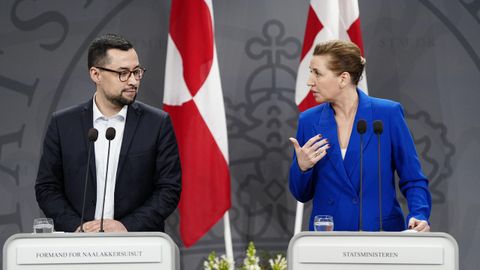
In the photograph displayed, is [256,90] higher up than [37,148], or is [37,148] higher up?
[256,90]

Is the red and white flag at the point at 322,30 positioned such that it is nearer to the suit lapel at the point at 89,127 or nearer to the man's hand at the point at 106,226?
the suit lapel at the point at 89,127

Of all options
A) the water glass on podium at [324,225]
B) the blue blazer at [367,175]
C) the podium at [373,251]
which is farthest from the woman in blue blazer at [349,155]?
the podium at [373,251]

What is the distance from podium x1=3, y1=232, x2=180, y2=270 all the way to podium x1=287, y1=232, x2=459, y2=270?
1.35ft

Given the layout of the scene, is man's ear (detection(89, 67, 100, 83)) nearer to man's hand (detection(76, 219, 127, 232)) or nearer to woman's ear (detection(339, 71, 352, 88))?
man's hand (detection(76, 219, 127, 232))

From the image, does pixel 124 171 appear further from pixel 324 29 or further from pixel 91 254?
pixel 324 29

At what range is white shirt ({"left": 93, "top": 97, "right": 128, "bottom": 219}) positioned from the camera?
323cm

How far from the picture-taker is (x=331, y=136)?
315 centimetres

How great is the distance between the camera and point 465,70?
4914 mm

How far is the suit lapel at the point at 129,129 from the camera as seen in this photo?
3242mm

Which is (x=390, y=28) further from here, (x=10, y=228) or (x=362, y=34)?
(x=10, y=228)

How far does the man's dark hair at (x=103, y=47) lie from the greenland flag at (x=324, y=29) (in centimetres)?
152

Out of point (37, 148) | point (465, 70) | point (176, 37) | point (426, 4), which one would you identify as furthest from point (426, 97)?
point (37, 148)

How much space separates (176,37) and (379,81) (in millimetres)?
1361

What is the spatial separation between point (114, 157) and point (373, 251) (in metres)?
1.37
